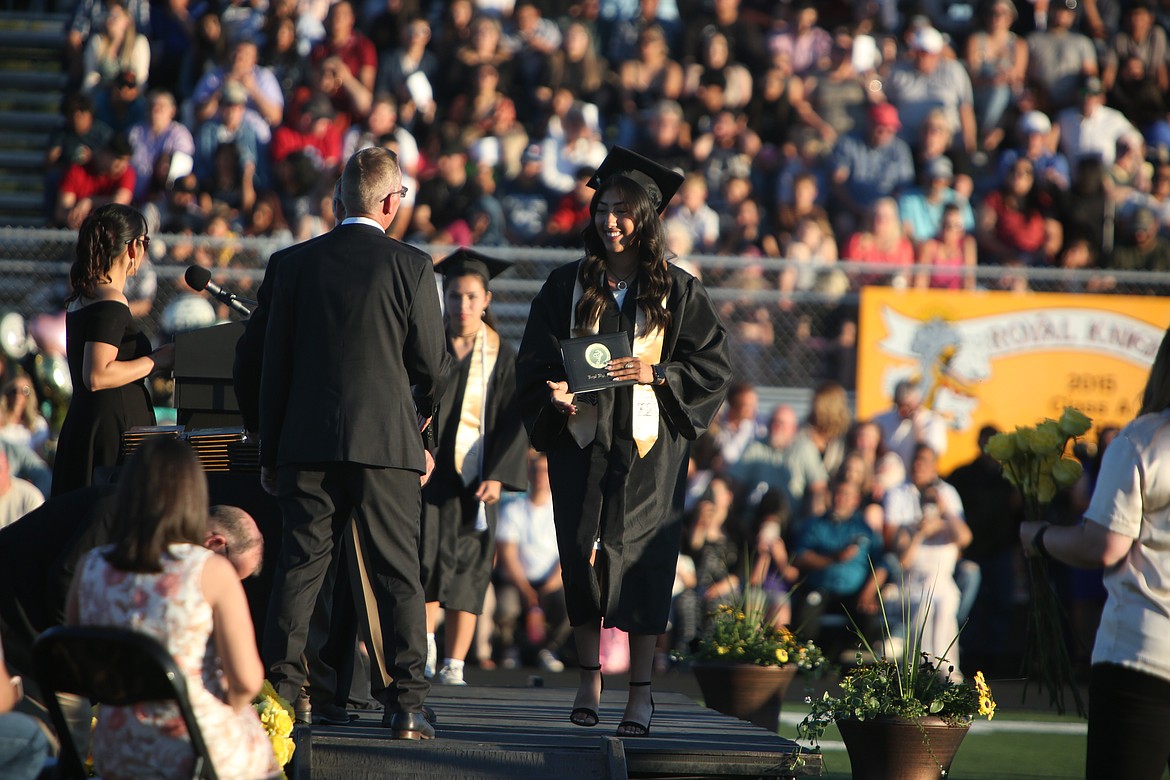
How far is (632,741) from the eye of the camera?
5.48 meters

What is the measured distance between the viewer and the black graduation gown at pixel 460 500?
25.6 feet

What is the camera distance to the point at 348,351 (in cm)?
529

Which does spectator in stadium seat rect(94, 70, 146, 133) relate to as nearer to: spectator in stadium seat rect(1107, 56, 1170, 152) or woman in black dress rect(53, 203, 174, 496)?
woman in black dress rect(53, 203, 174, 496)

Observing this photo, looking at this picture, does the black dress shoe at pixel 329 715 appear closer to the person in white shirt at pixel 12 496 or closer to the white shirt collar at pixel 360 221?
the white shirt collar at pixel 360 221

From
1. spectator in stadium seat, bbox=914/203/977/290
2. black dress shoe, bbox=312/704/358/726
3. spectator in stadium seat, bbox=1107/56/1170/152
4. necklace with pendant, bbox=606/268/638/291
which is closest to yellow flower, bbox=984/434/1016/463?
necklace with pendant, bbox=606/268/638/291

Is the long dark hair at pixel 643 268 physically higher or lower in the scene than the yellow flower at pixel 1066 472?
higher

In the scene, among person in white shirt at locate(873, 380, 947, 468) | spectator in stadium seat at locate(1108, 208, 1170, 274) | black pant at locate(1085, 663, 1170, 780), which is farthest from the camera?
spectator in stadium seat at locate(1108, 208, 1170, 274)

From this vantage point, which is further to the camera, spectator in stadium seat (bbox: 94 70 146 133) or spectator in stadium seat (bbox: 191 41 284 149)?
spectator in stadium seat (bbox: 94 70 146 133)

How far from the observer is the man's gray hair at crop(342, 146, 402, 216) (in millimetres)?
5414

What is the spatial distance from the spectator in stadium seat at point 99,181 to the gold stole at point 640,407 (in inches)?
325

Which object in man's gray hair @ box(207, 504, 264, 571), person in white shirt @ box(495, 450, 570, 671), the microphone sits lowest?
person in white shirt @ box(495, 450, 570, 671)

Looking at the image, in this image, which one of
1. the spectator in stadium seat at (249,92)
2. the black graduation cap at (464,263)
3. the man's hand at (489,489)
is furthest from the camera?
the spectator in stadium seat at (249,92)

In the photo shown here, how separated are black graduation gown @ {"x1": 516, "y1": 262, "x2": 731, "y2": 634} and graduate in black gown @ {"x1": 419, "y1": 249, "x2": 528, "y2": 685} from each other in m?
1.84

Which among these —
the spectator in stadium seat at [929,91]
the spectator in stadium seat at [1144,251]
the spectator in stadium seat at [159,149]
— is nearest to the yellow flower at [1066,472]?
the spectator in stadium seat at [1144,251]
